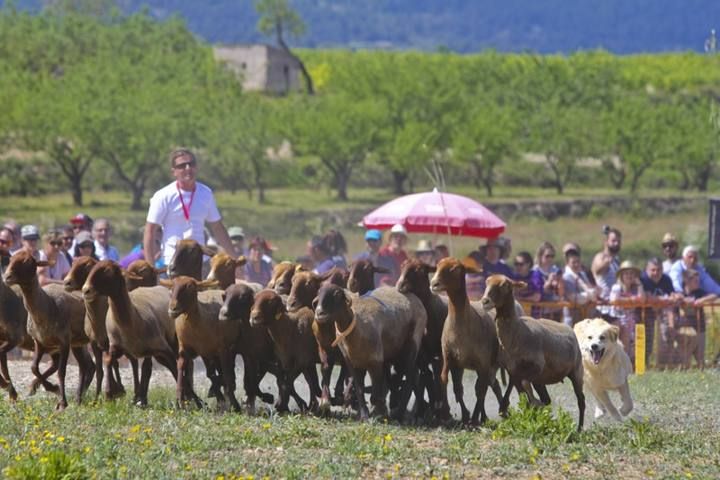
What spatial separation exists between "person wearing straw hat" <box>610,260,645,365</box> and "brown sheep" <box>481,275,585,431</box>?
7.04 meters

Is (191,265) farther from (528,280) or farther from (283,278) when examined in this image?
(528,280)

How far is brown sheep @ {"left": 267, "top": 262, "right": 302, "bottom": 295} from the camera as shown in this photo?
55.3 feet

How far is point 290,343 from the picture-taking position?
16.2m

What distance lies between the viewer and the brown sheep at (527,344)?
50.8ft

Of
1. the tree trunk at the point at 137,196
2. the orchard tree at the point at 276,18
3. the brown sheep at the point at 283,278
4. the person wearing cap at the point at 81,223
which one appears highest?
the orchard tree at the point at 276,18

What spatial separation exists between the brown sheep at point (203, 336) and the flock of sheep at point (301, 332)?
0.04 ft

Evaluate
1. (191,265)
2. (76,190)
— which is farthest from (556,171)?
(191,265)

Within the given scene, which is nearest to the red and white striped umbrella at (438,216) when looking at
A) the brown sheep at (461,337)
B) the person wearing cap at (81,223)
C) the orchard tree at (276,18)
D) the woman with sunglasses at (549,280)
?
the woman with sunglasses at (549,280)

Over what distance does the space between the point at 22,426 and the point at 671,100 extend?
323 feet

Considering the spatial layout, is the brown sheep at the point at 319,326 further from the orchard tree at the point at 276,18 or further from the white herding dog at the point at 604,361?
the orchard tree at the point at 276,18

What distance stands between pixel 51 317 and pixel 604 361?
572 cm

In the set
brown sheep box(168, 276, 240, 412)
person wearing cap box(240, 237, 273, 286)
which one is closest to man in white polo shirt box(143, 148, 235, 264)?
brown sheep box(168, 276, 240, 412)

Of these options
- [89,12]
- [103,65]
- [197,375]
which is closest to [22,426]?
[197,375]

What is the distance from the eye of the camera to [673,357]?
23.4 meters
